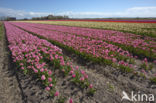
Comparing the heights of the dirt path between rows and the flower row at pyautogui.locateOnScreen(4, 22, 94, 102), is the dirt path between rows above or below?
below

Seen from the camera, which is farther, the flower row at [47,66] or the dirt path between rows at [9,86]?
the flower row at [47,66]

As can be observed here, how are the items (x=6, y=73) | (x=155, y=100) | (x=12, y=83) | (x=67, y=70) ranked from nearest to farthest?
(x=155, y=100) < (x=12, y=83) < (x=67, y=70) < (x=6, y=73)

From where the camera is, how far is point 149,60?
533cm

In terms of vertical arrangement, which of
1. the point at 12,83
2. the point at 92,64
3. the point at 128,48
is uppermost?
the point at 128,48

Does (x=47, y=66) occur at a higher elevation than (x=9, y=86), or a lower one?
higher

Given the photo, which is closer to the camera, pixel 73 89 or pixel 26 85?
pixel 73 89

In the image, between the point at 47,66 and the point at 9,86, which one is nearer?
the point at 9,86

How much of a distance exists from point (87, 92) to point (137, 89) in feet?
5.39

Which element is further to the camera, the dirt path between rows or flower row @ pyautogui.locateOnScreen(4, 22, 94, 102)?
flower row @ pyautogui.locateOnScreen(4, 22, 94, 102)

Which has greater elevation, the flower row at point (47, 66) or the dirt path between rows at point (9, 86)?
the flower row at point (47, 66)

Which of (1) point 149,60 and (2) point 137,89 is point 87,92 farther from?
(1) point 149,60

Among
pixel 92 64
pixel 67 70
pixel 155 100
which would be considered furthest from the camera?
pixel 92 64

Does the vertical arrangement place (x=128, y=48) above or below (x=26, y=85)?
above

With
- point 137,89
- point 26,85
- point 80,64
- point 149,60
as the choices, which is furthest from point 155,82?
point 26,85
